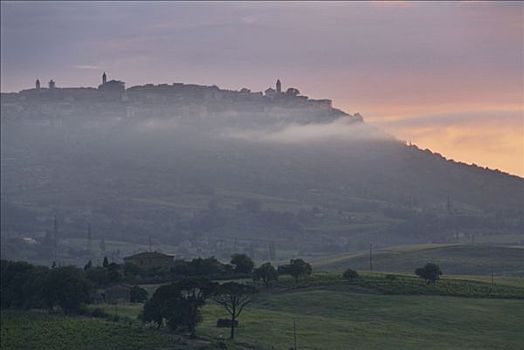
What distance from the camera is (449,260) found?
5974 inches

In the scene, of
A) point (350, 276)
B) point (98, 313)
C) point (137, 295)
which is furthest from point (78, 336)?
point (350, 276)

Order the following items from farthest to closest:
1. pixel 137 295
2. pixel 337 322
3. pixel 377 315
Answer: pixel 137 295 < pixel 377 315 < pixel 337 322

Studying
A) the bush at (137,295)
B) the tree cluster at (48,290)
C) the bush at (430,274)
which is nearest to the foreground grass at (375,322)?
the bush at (137,295)

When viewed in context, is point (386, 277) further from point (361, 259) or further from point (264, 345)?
point (361, 259)

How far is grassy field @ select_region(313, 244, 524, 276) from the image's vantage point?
141m

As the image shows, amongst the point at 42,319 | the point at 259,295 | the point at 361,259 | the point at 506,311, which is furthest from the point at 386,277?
the point at 361,259

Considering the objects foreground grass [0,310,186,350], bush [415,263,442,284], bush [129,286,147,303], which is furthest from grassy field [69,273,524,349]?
foreground grass [0,310,186,350]

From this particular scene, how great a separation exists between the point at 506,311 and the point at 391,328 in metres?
11.9

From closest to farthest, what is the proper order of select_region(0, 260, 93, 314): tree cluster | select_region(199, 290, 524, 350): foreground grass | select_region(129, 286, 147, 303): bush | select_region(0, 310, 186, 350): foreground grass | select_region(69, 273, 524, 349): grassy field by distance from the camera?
select_region(199, 290, 524, 350): foreground grass → select_region(69, 273, 524, 349): grassy field → select_region(0, 310, 186, 350): foreground grass → select_region(0, 260, 93, 314): tree cluster → select_region(129, 286, 147, 303): bush

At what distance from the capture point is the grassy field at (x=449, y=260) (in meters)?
141

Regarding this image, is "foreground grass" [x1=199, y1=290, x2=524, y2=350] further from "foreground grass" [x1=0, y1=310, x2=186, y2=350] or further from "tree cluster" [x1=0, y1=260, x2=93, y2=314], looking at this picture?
"tree cluster" [x1=0, y1=260, x2=93, y2=314]

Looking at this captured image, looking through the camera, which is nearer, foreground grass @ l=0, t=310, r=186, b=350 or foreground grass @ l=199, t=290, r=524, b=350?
foreground grass @ l=199, t=290, r=524, b=350

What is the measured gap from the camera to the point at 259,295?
10012cm

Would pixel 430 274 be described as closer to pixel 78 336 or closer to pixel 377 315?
pixel 377 315
